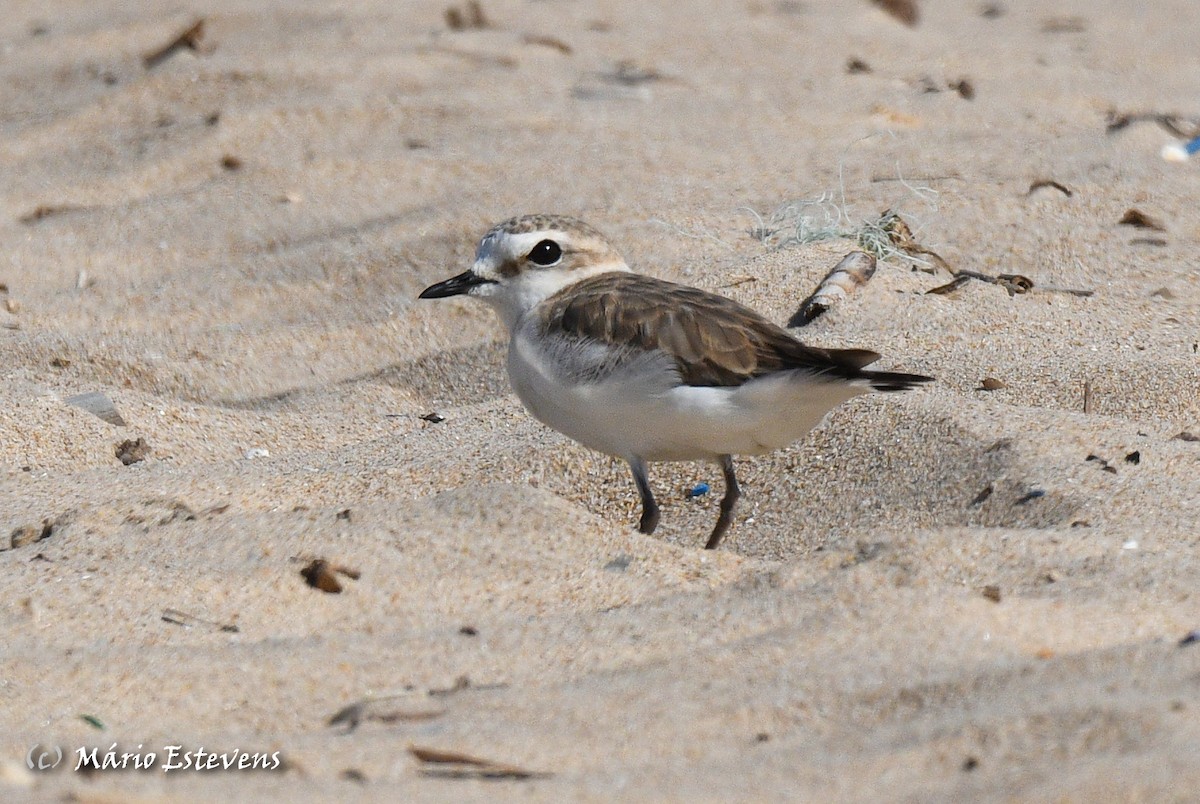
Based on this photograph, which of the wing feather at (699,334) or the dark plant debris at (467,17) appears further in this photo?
the dark plant debris at (467,17)

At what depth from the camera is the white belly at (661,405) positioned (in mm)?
3664

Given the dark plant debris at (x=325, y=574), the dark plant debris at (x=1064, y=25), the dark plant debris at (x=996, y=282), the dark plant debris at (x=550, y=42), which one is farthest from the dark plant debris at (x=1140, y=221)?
the dark plant debris at (x=1064, y=25)

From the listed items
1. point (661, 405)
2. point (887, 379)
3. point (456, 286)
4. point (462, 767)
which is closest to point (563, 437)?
point (456, 286)

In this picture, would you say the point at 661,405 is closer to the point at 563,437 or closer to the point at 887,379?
Answer: the point at 887,379

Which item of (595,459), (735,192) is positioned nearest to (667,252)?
(735,192)

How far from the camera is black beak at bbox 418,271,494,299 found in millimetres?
4293

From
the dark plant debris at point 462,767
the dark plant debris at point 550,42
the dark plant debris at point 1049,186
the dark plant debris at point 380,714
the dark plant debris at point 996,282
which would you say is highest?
the dark plant debris at point 462,767

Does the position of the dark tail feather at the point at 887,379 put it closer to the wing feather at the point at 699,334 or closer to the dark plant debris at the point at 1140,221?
the wing feather at the point at 699,334

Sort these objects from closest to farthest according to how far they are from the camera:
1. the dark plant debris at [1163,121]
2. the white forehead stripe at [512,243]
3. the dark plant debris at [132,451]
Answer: the white forehead stripe at [512,243], the dark plant debris at [132,451], the dark plant debris at [1163,121]

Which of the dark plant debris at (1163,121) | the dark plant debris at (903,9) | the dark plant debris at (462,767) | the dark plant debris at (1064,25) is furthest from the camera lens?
the dark plant debris at (903,9)

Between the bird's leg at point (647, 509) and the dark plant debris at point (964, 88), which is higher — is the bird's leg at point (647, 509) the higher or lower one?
the higher one

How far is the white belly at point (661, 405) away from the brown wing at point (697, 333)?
0.03 metres

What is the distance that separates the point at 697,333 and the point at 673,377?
128mm

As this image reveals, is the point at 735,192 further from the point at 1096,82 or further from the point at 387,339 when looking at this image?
the point at 1096,82
